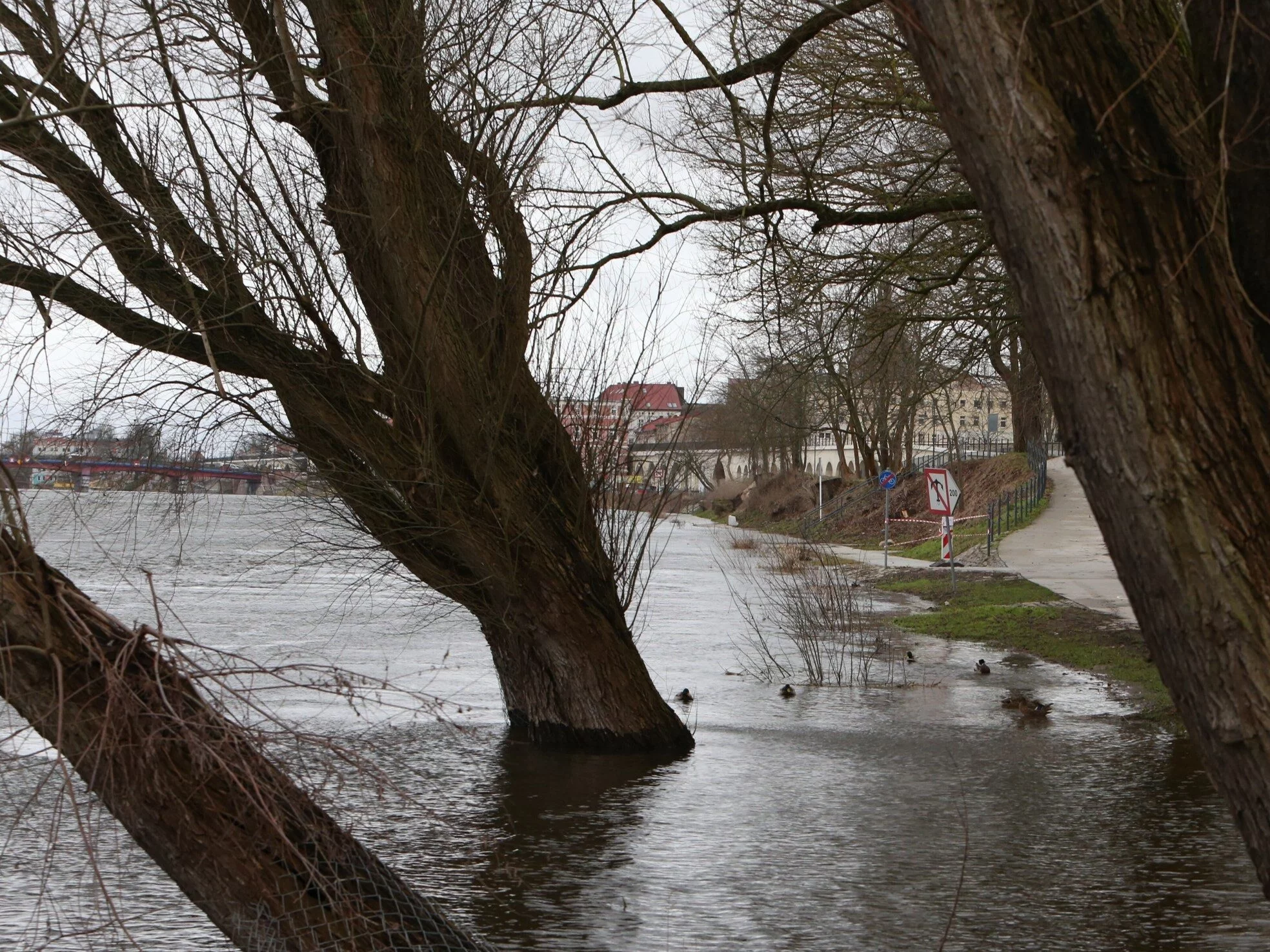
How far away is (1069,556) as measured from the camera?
1093 inches

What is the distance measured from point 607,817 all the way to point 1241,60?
6642mm

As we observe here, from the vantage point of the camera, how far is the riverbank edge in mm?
14773

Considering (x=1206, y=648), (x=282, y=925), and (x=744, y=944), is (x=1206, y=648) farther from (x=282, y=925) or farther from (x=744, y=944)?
(x=744, y=944)

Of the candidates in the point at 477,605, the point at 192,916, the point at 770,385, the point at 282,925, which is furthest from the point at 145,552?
the point at 282,925

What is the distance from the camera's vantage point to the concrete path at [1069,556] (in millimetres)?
21562

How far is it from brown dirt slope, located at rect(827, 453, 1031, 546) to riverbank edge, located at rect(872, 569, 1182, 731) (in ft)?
48.0

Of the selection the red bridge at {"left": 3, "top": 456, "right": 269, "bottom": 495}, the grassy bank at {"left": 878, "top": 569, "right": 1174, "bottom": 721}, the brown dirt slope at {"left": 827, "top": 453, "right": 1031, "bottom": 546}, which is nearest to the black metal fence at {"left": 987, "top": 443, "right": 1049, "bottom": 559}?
the brown dirt slope at {"left": 827, "top": 453, "right": 1031, "bottom": 546}

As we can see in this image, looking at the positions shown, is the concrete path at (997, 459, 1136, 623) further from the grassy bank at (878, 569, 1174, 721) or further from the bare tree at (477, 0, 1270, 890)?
A: the bare tree at (477, 0, 1270, 890)

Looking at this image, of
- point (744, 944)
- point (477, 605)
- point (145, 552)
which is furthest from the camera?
point (145, 552)

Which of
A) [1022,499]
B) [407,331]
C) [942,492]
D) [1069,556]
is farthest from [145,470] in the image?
[1022,499]

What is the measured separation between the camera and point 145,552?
3703cm

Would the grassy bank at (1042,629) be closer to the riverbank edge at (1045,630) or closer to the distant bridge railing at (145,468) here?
the riverbank edge at (1045,630)

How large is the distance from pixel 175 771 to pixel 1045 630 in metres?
16.3

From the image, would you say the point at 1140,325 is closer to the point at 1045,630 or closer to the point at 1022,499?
the point at 1045,630
